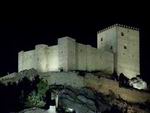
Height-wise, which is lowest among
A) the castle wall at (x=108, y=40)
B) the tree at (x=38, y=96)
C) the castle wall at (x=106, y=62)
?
the tree at (x=38, y=96)

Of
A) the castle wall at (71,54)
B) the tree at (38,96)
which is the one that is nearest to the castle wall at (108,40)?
the castle wall at (71,54)

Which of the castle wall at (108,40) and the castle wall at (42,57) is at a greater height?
the castle wall at (108,40)

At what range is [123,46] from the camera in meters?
122

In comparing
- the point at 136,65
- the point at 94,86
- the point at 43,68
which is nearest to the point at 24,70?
the point at 43,68

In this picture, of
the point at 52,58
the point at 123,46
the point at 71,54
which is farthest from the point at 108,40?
the point at 52,58

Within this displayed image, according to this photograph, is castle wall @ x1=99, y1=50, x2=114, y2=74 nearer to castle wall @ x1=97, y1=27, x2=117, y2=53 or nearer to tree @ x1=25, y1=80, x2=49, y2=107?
castle wall @ x1=97, y1=27, x2=117, y2=53

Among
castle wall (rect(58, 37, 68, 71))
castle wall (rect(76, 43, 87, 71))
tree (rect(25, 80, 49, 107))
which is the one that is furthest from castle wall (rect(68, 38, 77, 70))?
tree (rect(25, 80, 49, 107))

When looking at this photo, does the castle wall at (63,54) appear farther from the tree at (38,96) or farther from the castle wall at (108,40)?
the castle wall at (108,40)

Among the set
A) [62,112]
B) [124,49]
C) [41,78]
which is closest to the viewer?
[62,112]

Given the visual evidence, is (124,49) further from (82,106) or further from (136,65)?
(82,106)

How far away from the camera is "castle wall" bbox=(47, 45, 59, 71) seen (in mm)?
112656

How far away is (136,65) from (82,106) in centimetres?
2030

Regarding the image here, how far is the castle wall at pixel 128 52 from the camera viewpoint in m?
121

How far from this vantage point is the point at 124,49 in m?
122
